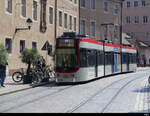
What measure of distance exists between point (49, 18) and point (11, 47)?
33.3 feet

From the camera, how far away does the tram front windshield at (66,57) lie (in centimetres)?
2241

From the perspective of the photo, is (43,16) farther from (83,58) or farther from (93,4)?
(93,4)

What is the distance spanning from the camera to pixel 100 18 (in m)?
54.3

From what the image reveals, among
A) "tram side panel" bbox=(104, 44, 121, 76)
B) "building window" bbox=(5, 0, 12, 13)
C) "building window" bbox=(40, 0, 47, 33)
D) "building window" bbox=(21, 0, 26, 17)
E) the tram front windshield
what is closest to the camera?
the tram front windshield

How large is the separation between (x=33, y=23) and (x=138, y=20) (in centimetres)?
4752

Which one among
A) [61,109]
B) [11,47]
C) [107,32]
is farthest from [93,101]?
[107,32]

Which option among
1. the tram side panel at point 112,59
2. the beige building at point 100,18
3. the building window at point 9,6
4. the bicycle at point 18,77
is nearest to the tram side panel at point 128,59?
the tram side panel at point 112,59

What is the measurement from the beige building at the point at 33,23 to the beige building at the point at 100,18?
187 inches

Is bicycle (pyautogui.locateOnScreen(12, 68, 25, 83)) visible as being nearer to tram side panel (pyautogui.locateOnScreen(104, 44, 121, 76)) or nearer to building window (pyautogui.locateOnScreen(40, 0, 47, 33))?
tram side panel (pyautogui.locateOnScreen(104, 44, 121, 76))

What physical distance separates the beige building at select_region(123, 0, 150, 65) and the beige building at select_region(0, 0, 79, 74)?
110ft

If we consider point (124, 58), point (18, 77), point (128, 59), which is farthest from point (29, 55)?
point (128, 59)

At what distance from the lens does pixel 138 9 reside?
78500 mm

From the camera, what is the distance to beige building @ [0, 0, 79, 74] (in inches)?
1150

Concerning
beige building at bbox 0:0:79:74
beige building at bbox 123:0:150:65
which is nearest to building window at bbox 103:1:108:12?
beige building at bbox 0:0:79:74
